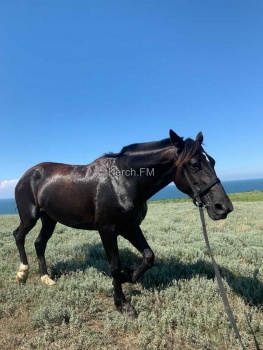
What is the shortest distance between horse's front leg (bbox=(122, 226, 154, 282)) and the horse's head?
1306 millimetres

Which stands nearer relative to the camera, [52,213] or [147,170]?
[147,170]

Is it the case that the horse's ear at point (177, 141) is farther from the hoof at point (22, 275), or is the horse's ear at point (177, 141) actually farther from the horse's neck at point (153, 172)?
the hoof at point (22, 275)

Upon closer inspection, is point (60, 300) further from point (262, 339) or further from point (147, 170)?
point (262, 339)

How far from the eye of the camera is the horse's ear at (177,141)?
14.7 ft

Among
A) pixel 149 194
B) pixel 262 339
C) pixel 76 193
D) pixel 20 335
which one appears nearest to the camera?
pixel 262 339

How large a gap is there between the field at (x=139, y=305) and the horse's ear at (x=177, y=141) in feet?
8.27

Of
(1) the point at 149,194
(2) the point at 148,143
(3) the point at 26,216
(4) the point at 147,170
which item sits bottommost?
(3) the point at 26,216

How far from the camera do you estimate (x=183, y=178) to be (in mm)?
4461

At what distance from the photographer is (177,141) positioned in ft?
14.9

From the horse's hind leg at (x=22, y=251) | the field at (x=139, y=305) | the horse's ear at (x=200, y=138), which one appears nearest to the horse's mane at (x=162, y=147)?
the horse's ear at (x=200, y=138)

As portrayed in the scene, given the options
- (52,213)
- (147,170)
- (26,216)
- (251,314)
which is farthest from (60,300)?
(251,314)

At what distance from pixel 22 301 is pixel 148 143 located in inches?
140

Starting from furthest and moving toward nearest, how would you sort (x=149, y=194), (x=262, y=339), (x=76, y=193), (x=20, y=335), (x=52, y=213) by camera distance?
(x=52, y=213), (x=76, y=193), (x=149, y=194), (x=20, y=335), (x=262, y=339)

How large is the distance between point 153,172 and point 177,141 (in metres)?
0.69
